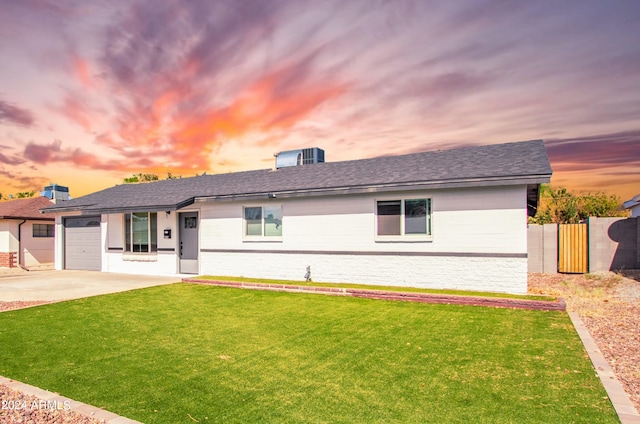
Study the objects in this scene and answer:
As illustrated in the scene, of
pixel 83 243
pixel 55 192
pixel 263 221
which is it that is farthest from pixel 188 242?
pixel 55 192

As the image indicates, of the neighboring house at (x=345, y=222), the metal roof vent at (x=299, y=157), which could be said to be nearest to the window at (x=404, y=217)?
the neighboring house at (x=345, y=222)

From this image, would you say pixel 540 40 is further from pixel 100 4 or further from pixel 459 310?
pixel 100 4

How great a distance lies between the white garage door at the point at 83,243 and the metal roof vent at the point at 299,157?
945cm

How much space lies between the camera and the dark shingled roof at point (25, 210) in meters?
23.1

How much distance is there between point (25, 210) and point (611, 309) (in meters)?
29.6

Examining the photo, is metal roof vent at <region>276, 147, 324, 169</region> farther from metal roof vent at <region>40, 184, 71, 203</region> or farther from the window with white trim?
metal roof vent at <region>40, 184, 71, 203</region>

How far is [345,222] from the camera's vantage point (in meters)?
13.7

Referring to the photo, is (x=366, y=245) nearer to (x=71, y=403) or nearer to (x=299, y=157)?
(x=299, y=157)

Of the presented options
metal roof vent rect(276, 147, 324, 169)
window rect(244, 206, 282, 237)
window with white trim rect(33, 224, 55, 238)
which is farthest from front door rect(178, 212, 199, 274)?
window with white trim rect(33, 224, 55, 238)

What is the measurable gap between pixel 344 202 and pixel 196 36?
25.3 ft

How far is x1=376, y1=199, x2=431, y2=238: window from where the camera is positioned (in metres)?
12.5

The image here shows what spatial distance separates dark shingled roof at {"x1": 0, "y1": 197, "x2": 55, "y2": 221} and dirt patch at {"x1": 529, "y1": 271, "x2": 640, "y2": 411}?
26648 millimetres

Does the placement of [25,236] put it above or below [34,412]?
above

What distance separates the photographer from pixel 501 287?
11445 mm
